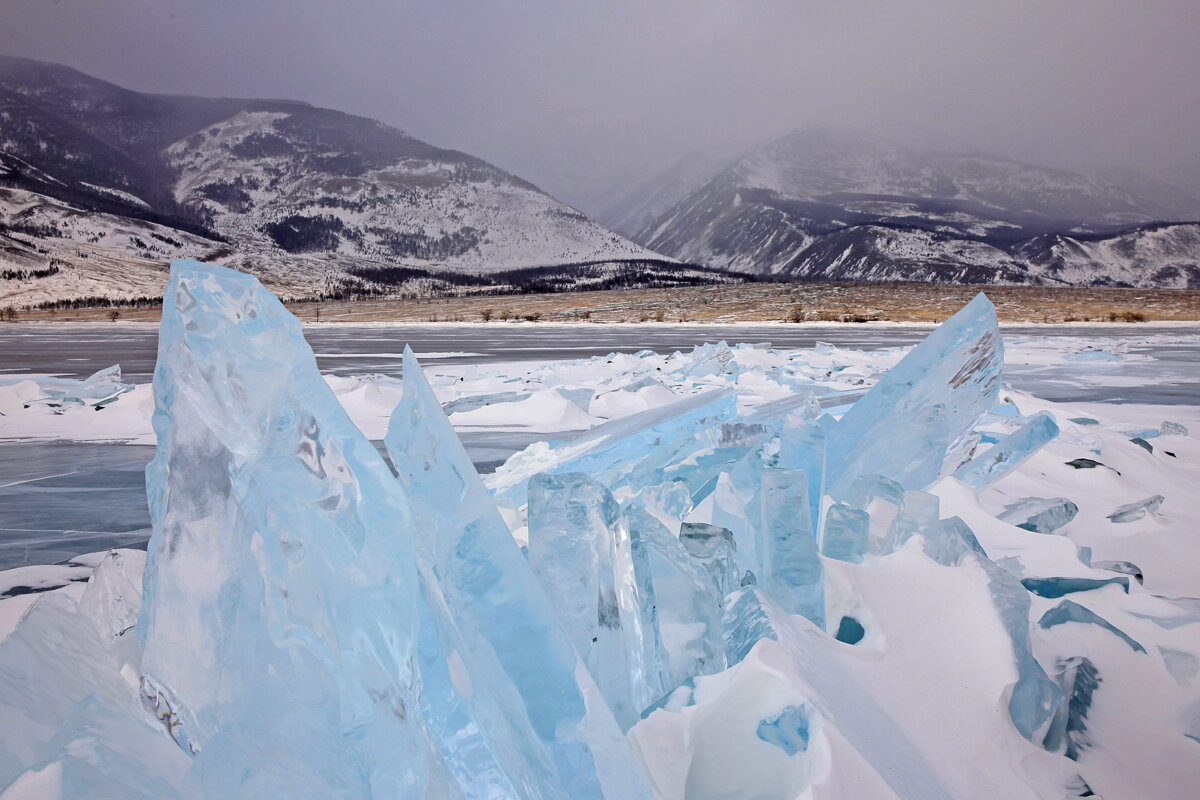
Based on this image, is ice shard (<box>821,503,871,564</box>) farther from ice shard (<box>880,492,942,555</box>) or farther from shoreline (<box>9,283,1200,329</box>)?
shoreline (<box>9,283,1200,329</box>)

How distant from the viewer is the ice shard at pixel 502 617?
89 centimetres

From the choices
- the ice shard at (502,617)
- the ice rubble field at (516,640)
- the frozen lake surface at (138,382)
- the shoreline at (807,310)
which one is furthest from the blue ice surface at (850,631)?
the shoreline at (807,310)

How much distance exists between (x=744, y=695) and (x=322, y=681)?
2.06 ft

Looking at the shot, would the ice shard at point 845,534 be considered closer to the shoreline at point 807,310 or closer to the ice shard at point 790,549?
the ice shard at point 790,549

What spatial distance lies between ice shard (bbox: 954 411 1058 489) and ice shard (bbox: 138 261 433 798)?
98.6 inches

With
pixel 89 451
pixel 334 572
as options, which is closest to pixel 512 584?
pixel 334 572

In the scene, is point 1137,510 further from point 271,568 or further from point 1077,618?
point 271,568

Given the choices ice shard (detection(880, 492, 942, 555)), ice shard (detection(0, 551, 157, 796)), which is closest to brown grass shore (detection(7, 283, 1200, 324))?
ice shard (detection(880, 492, 942, 555))

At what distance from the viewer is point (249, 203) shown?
129m

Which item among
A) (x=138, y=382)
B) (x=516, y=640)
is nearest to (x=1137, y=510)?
(x=516, y=640)

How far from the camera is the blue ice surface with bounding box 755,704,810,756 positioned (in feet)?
3.17

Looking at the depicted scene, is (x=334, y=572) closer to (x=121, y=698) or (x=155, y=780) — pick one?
(x=155, y=780)

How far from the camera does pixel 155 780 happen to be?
798 mm

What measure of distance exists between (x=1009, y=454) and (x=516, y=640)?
2.42 meters
